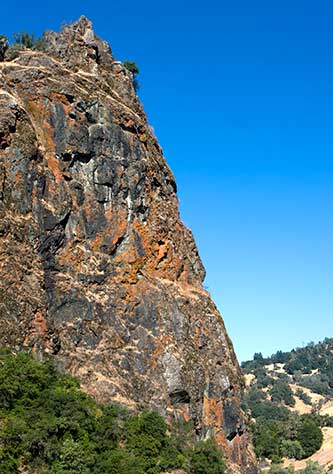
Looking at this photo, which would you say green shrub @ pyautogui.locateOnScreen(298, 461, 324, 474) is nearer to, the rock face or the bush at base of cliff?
the rock face

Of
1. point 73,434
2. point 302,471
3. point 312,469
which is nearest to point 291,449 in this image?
point 312,469

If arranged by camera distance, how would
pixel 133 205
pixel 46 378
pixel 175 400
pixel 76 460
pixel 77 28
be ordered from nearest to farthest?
pixel 76 460 < pixel 46 378 < pixel 175 400 < pixel 133 205 < pixel 77 28

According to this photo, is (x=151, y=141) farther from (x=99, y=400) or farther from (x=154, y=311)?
(x=99, y=400)

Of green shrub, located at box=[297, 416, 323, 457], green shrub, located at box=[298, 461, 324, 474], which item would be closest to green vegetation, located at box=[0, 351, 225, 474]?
green shrub, located at box=[298, 461, 324, 474]

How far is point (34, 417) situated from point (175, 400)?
16.5 metres

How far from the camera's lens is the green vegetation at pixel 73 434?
35.8 m

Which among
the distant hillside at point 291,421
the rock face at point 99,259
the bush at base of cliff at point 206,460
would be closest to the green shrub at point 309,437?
the distant hillside at point 291,421

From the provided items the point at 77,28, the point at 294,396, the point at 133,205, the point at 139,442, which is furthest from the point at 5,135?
the point at 294,396

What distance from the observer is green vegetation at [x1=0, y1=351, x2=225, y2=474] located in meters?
35.8

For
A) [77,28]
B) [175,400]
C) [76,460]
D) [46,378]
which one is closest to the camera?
[76,460]

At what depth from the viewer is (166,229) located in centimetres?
5931

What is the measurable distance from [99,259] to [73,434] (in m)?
17.6

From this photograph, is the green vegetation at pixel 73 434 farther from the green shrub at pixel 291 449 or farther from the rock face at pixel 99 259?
the green shrub at pixel 291 449

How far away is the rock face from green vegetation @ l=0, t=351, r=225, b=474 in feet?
10.0
